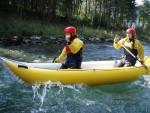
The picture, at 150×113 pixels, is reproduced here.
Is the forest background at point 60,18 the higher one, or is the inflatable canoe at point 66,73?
the forest background at point 60,18

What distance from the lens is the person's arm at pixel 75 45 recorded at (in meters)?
8.38

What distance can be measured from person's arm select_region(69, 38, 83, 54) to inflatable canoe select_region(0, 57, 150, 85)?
2.02 feet

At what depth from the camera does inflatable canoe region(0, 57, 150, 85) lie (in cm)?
765

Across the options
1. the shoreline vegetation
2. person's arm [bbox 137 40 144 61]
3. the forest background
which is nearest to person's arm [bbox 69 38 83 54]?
person's arm [bbox 137 40 144 61]

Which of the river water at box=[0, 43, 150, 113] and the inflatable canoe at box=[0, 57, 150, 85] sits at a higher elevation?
the inflatable canoe at box=[0, 57, 150, 85]

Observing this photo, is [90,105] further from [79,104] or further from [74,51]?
[74,51]

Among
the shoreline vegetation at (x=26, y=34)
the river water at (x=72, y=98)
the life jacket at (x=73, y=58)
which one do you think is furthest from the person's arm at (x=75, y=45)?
the shoreline vegetation at (x=26, y=34)

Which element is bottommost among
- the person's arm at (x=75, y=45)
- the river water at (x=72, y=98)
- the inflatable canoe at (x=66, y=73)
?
the river water at (x=72, y=98)

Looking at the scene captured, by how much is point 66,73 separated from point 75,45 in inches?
34.5

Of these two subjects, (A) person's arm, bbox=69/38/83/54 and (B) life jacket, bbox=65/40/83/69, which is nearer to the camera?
(A) person's arm, bbox=69/38/83/54

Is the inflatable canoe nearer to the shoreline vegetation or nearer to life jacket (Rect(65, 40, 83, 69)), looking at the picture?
life jacket (Rect(65, 40, 83, 69))

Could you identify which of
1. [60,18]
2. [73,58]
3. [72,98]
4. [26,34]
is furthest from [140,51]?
[60,18]

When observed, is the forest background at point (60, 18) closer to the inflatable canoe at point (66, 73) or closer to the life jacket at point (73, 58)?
the life jacket at point (73, 58)

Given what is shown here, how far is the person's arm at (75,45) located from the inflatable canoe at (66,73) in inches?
24.3
